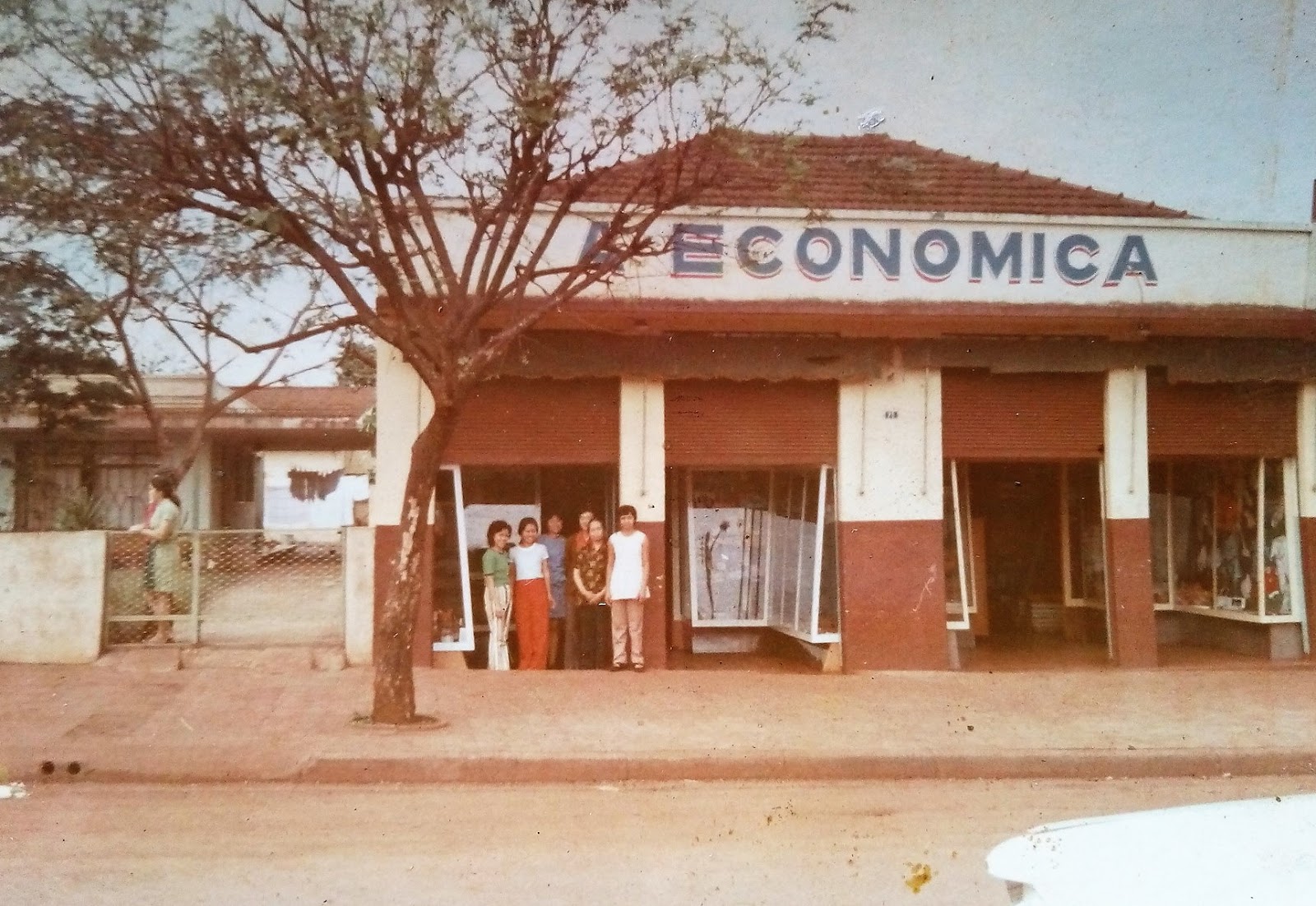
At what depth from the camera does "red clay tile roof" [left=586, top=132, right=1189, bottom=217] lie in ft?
43.7

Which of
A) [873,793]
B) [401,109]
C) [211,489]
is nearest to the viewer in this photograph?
[873,793]

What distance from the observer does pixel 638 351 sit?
491 inches

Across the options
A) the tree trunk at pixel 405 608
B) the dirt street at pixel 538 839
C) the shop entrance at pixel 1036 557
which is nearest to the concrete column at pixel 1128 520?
the shop entrance at pixel 1036 557

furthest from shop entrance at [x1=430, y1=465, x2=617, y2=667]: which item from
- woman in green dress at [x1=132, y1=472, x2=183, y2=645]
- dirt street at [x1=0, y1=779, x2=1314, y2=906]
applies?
dirt street at [x1=0, y1=779, x2=1314, y2=906]

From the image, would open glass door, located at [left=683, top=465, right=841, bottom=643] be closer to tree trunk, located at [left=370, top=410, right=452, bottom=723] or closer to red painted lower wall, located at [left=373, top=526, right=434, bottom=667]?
red painted lower wall, located at [left=373, top=526, right=434, bottom=667]

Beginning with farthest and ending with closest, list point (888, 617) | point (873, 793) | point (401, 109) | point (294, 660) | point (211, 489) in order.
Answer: point (211, 489), point (888, 617), point (294, 660), point (401, 109), point (873, 793)

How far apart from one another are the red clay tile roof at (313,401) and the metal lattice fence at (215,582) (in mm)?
9524

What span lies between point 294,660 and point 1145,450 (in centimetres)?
940

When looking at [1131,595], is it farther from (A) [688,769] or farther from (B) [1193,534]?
(A) [688,769]

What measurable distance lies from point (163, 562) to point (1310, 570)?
40.9ft

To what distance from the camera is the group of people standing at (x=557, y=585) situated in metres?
12.3

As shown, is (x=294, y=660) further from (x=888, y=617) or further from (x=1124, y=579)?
(x=1124, y=579)

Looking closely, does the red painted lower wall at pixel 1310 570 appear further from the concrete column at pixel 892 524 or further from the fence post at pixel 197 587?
the fence post at pixel 197 587

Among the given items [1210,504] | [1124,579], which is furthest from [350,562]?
[1210,504]
